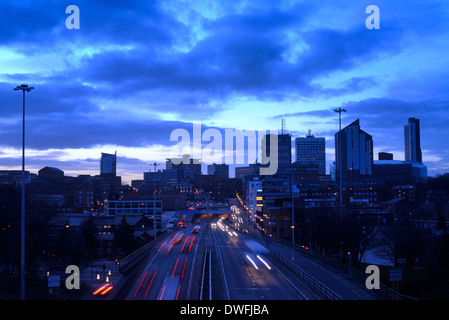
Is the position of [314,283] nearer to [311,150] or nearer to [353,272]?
[353,272]

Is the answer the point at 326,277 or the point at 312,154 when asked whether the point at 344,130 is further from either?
the point at 326,277

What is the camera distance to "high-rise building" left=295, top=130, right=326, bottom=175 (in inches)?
7303

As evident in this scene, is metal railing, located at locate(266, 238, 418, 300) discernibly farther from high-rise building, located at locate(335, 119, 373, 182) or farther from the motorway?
high-rise building, located at locate(335, 119, 373, 182)

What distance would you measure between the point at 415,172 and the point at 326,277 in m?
169

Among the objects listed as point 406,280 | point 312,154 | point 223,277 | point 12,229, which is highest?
point 312,154

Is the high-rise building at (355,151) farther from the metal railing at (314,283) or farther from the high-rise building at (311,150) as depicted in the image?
the metal railing at (314,283)

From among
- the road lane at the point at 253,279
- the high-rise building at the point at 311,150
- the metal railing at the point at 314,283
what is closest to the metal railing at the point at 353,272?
the metal railing at the point at 314,283

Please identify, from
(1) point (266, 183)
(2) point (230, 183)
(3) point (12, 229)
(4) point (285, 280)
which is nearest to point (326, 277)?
→ (4) point (285, 280)

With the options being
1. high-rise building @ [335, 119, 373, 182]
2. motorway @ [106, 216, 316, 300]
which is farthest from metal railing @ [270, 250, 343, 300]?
high-rise building @ [335, 119, 373, 182]

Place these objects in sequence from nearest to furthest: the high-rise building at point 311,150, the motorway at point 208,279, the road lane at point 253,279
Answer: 1. the motorway at point 208,279
2. the road lane at point 253,279
3. the high-rise building at point 311,150

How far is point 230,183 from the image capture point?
18712 cm

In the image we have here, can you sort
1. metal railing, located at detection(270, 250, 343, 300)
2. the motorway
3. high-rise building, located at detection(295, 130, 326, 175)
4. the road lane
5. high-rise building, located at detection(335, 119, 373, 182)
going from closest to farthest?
metal railing, located at detection(270, 250, 343, 300)
the motorway
the road lane
high-rise building, located at detection(335, 119, 373, 182)
high-rise building, located at detection(295, 130, 326, 175)

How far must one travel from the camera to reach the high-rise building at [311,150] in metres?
186

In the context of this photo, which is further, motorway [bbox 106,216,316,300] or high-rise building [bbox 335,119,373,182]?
high-rise building [bbox 335,119,373,182]
